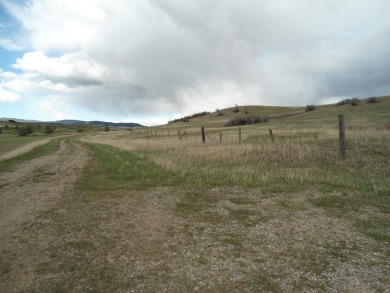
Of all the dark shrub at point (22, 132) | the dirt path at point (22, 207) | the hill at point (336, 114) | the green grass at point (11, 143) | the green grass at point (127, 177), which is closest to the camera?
the dirt path at point (22, 207)

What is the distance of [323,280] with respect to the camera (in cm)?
495

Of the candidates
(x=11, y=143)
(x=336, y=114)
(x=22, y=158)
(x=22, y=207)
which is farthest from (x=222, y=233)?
(x=336, y=114)

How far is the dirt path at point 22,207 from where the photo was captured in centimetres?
554

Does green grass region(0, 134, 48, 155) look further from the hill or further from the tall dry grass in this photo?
the hill


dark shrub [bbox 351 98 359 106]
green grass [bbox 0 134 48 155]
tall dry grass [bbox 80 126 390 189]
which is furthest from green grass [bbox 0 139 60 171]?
dark shrub [bbox 351 98 359 106]

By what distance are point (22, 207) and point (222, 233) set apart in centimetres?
651

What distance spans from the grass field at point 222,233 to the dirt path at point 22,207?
189 millimetres

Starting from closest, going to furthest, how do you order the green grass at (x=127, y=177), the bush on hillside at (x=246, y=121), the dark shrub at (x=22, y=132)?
the green grass at (x=127, y=177) → the bush on hillside at (x=246, y=121) → the dark shrub at (x=22, y=132)

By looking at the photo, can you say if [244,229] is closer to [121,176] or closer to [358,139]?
Answer: [121,176]

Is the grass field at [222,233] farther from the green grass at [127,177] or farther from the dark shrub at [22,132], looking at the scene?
the dark shrub at [22,132]

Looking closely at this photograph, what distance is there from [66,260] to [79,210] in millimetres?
3483

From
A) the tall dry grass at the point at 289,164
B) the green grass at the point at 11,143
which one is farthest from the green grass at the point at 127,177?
the green grass at the point at 11,143

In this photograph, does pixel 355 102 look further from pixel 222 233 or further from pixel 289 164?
pixel 222 233

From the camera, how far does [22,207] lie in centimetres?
956
